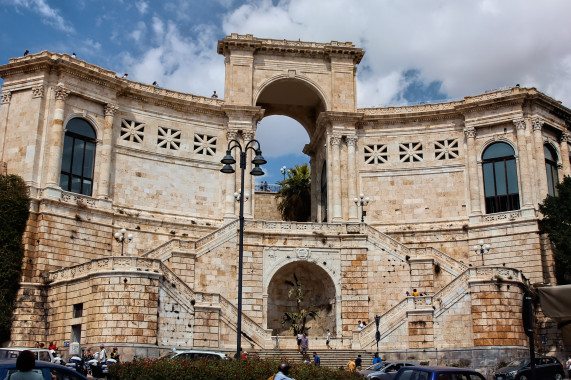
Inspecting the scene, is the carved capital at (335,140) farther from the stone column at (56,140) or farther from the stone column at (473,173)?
the stone column at (56,140)

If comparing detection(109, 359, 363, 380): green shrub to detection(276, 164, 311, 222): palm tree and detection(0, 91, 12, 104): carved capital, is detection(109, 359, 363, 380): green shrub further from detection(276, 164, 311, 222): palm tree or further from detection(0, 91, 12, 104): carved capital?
detection(276, 164, 311, 222): palm tree

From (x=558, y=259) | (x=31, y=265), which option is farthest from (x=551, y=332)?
(x=31, y=265)

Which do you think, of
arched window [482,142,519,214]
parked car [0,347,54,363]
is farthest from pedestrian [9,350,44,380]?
arched window [482,142,519,214]

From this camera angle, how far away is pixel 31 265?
35.5 meters

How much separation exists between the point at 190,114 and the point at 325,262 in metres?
14.2

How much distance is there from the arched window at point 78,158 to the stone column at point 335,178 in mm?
15305

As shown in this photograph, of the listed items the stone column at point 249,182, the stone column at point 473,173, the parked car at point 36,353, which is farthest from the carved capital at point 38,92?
the stone column at point 473,173

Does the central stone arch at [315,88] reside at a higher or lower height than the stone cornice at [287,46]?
lower

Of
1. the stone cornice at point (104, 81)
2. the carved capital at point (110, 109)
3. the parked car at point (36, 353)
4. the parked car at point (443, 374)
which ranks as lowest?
the parked car at point (443, 374)

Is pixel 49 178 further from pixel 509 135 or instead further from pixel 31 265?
pixel 509 135

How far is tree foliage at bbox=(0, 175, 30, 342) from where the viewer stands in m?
33.7

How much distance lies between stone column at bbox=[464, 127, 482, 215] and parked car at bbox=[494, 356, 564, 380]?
51.7 ft

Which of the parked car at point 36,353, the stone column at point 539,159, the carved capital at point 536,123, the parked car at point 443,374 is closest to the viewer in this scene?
the parked car at point 443,374

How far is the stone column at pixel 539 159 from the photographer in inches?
1666
